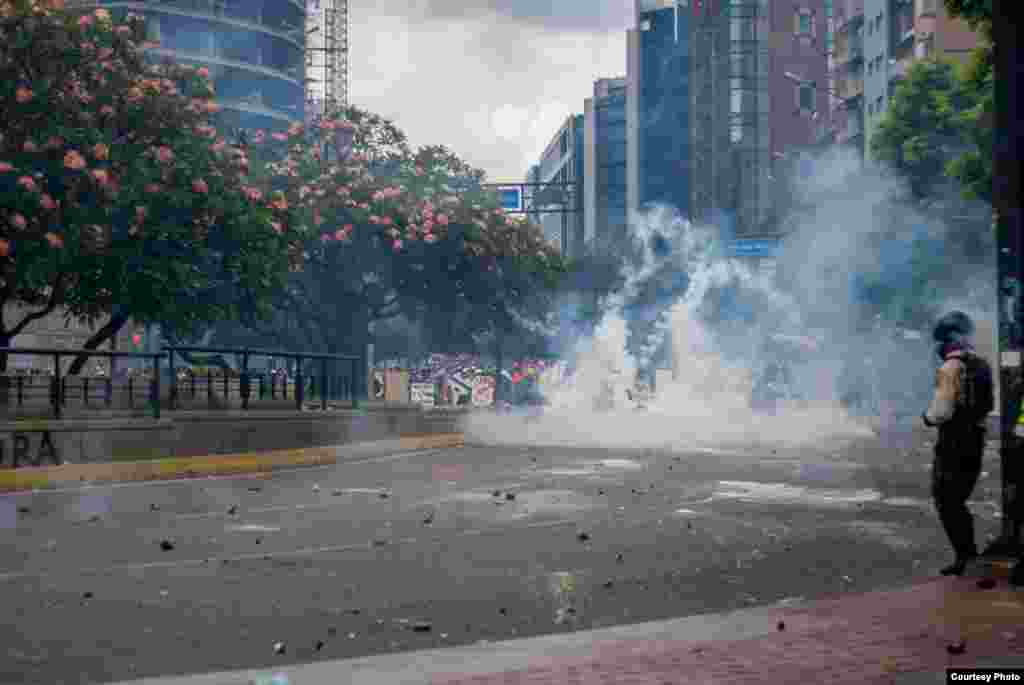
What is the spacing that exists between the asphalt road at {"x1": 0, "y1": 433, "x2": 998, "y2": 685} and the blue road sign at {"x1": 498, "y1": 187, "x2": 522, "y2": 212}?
4790 centimetres

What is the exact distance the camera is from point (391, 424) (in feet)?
102

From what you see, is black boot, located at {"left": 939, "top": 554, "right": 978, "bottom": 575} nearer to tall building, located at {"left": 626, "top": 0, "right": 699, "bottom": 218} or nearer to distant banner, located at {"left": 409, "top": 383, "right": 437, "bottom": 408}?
distant banner, located at {"left": 409, "top": 383, "right": 437, "bottom": 408}

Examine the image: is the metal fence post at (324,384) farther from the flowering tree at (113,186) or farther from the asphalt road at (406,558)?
the asphalt road at (406,558)

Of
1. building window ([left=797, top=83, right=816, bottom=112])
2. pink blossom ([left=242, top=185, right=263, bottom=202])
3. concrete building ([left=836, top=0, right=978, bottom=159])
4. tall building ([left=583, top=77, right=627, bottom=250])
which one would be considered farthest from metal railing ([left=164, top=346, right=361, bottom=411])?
tall building ([left=583, top=77, right=627, bottom=250])

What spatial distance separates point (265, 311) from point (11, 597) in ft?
78.1

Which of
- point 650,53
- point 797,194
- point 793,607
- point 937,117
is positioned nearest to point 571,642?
point 793,607

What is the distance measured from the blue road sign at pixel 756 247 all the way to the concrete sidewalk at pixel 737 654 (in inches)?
2248

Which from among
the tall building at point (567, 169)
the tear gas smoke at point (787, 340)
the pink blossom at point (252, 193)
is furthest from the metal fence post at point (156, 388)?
the tall building at point (567, 169)

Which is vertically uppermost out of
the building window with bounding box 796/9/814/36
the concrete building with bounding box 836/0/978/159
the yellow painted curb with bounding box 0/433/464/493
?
the building window with bounding box 796/9/814/36

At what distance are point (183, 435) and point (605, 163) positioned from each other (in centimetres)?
11256

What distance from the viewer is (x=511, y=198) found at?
2702 inches

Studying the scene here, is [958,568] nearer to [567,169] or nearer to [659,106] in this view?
[659,106]

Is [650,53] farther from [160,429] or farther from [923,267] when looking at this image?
[160,429]

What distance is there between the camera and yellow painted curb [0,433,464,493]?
19406 millimetres
